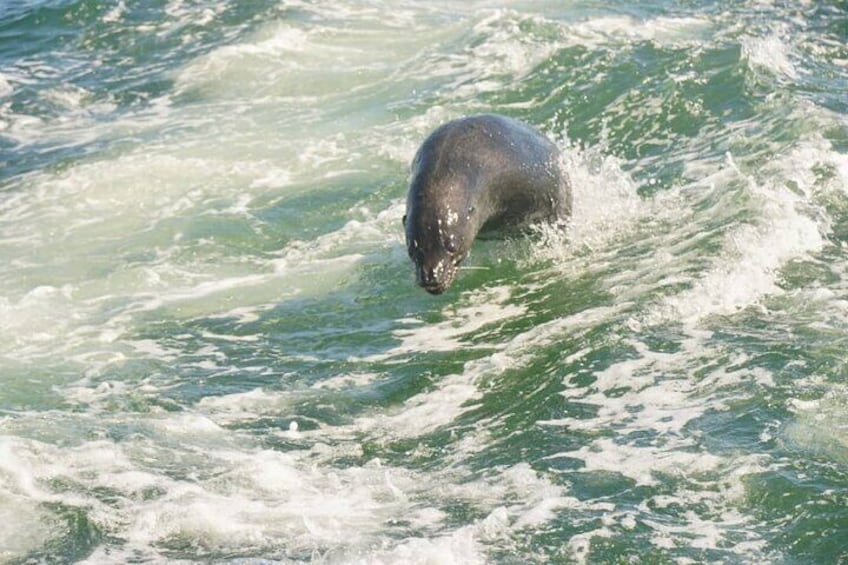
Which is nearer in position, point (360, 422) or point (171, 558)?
point (171, 558)

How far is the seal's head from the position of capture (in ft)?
30.5

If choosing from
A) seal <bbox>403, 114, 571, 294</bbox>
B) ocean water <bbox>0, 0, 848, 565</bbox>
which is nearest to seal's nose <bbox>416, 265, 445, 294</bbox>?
seal <bbox>403, 114, 571, 294</bbox>

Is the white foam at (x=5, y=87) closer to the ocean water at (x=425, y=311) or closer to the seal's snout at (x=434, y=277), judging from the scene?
the ocean water at (x=425, y=311)

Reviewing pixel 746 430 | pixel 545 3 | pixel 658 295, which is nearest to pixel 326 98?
pixel 545 3

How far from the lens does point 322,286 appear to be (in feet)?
35.5

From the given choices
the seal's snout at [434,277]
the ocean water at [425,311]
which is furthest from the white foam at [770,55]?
the seal's snout at [434,277]

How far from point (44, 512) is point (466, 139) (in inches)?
174

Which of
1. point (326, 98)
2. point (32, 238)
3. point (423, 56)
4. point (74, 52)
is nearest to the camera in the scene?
point (32, 238)

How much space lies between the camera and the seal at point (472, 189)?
30.7ft

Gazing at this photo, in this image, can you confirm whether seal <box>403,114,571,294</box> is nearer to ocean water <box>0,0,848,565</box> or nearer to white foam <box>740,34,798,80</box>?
ocean water <box>0,0,848,565</box>

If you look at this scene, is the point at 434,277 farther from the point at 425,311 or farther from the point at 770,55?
the point at 770,55

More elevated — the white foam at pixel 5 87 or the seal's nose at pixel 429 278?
the seal's nose at pixel 429 278

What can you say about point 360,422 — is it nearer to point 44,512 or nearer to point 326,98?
point 44,512

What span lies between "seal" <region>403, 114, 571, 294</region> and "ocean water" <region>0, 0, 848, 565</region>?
1.28 feet
